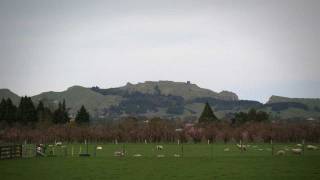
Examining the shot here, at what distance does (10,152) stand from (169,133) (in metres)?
76.6

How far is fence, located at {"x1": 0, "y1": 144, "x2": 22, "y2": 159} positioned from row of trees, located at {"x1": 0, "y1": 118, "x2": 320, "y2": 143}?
67.6 m

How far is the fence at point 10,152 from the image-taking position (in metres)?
59.5

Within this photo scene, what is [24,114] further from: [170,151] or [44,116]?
[170,151]

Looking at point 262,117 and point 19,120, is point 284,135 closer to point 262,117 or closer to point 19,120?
point 262,117

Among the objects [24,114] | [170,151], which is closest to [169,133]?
Answer: [170,151]

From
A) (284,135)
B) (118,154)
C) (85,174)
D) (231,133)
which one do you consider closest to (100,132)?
(231,133)

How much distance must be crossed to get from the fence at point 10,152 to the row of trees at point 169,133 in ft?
222

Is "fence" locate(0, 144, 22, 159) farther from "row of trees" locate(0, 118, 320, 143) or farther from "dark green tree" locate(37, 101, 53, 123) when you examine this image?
"dark green tree" locate(37, 101, 53, 123)

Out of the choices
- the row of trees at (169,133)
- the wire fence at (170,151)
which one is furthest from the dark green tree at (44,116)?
the wire fence at (170,151)

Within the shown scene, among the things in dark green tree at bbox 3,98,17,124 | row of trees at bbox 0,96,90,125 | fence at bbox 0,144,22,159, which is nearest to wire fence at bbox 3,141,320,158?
fence at bbox 0,144,22,159

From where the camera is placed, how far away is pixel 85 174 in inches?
1510

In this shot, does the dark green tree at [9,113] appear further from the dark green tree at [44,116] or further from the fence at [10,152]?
the fence at [10,152]

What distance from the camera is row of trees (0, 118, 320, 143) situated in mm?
129500

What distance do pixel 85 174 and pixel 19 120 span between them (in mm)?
133166
